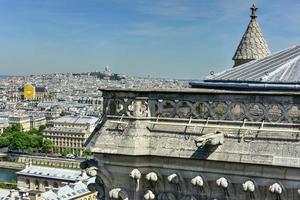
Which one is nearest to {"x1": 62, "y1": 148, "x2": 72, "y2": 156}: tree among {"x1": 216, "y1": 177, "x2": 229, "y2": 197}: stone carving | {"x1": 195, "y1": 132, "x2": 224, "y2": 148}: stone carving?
{"x1": 216, "y1": 177, "x2": 229, "y2": 197}: stone carving

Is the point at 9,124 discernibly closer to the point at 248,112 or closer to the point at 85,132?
the point at 85,132

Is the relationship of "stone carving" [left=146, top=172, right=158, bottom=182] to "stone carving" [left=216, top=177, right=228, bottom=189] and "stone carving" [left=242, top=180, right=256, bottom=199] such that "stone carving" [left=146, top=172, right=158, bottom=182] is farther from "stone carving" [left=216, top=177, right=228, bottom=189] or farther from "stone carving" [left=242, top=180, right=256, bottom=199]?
"stone carving" [left=242, top=180, right=256, bottom=199]

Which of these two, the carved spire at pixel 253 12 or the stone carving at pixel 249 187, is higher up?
the carved spire at pixel 253 12

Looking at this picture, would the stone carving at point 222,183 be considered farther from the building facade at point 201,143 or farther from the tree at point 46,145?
the tree at point 46,145

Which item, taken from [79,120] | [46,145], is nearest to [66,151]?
[46,145]

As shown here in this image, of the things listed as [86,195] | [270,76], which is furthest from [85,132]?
[270,76]

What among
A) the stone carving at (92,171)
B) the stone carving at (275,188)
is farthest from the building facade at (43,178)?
the stone carving at (275,188)

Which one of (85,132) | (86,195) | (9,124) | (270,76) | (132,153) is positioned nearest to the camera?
(132,153)
